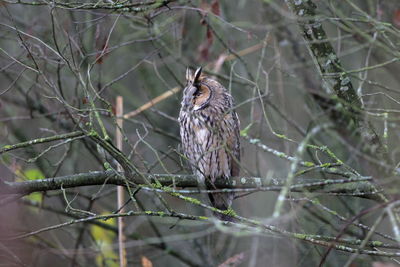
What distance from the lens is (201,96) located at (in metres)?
5.30

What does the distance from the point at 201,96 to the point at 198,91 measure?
0.05 metres

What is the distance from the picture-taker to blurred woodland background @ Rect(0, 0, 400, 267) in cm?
340

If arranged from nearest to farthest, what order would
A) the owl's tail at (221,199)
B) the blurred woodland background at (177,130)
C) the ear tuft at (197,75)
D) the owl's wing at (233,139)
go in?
the blurred woodland background at (177,130)
the ear tuft at (197,75)
the owl's wing at (233,139)
the owl's tail at (221,199)

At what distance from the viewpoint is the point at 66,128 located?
599 cm

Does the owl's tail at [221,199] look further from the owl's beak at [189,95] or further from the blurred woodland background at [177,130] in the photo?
the owl's beak at [189,95]

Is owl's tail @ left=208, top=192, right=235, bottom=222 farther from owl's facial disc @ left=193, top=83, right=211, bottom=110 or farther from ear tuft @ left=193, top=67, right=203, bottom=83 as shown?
ear tuft @ left=193, top=67, right=203, bottom=83

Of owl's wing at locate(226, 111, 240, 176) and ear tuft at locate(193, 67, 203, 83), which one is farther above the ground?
ear tuft at locate(193, 67, 203, 83)

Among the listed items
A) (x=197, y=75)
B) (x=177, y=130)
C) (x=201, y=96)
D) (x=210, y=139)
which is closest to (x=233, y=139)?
(x=210, y=139)

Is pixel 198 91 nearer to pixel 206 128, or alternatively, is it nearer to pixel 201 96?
pixel 201 96

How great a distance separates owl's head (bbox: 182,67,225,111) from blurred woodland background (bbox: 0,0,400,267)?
5.4 inches

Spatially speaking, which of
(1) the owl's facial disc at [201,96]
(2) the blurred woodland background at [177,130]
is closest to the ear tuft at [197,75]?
(1) the owl's facial disc at [201,96]

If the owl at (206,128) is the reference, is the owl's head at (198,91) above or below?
above

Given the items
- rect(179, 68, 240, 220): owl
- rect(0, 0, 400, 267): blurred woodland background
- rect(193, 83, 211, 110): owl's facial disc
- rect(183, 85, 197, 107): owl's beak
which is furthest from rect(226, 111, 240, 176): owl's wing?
rect(183, 85, 197, 107): owl's beak

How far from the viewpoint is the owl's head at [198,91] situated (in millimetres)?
5199
